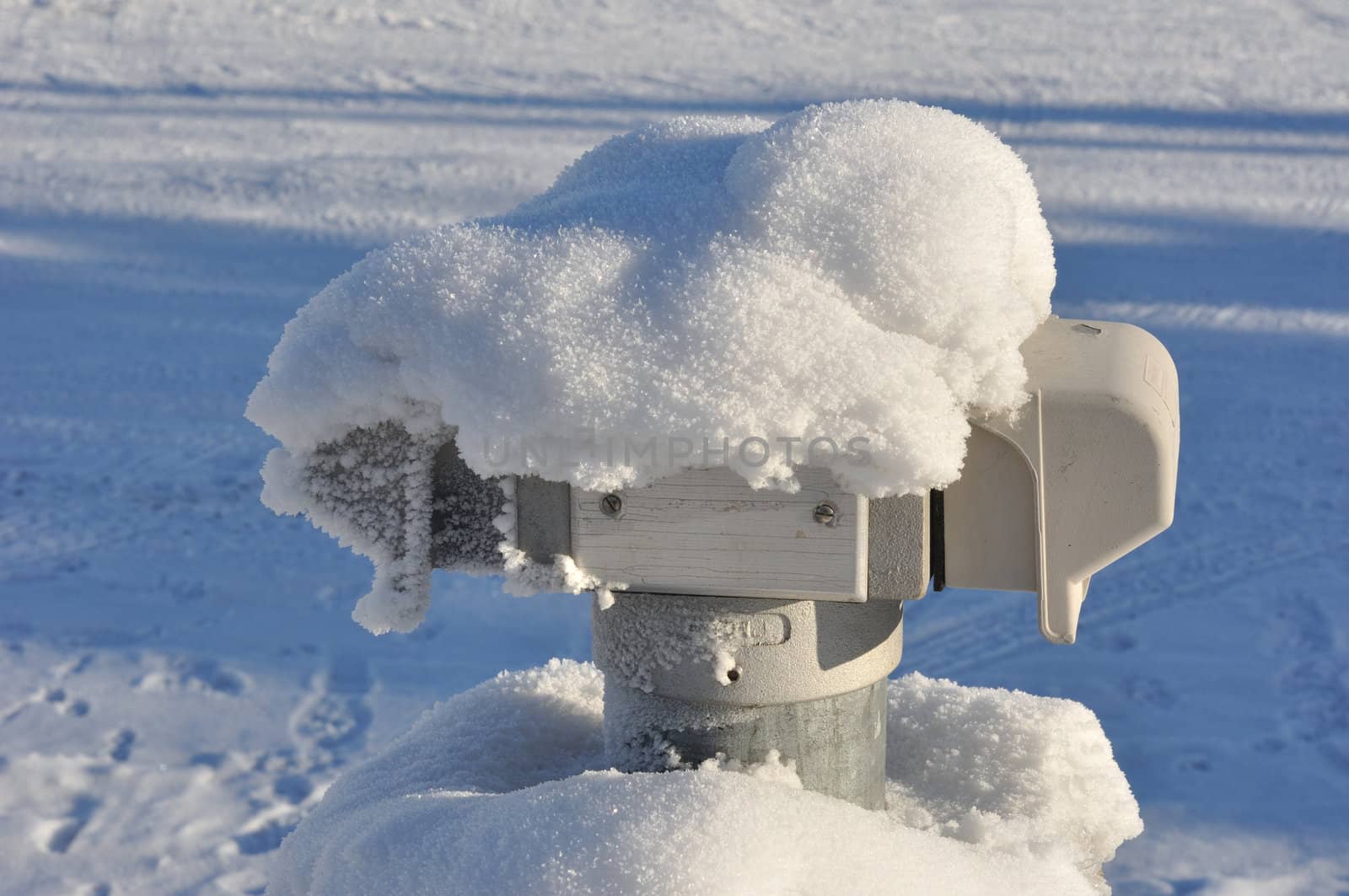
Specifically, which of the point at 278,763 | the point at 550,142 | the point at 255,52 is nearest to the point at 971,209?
the point at 278,763

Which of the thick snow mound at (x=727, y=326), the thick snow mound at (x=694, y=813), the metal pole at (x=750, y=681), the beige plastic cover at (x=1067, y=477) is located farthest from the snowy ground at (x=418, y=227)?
the thick snow mound at (x=727, y=326)

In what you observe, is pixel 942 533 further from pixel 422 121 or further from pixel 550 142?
pixel 422 121

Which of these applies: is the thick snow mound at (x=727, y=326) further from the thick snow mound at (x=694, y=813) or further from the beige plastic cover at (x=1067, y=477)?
the thick snow mound at (x=694, y=813)

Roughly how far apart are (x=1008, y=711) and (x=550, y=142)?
450 centimetres

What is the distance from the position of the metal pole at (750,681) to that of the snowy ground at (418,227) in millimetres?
1406

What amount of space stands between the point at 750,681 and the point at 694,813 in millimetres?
209

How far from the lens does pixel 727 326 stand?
3.73ft

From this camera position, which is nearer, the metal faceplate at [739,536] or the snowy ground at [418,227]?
the metal faceplate at [739,536]

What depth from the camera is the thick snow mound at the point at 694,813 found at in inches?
44.3

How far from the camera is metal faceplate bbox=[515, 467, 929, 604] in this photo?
1222 millimetres

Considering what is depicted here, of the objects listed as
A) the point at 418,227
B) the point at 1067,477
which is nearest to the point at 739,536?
the point at 1067,477

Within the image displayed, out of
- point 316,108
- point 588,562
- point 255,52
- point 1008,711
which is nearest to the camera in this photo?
point 588,562

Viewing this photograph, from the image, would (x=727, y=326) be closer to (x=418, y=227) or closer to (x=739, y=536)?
(x=739, y=536)

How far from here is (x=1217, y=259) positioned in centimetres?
463
